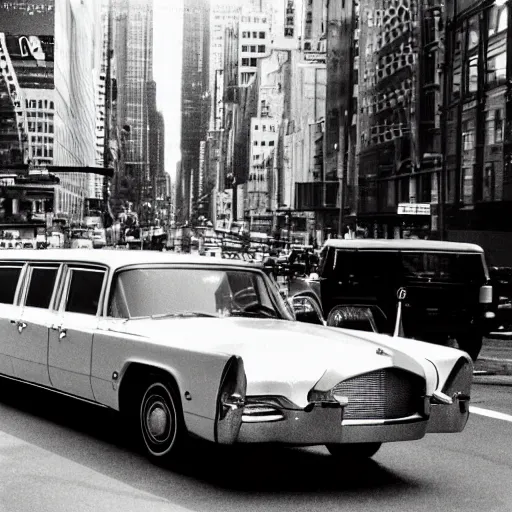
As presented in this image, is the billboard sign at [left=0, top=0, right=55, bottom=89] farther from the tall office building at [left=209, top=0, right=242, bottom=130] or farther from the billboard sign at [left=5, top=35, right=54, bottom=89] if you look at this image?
the tall office building at [left=209, top=0, right=242, bottom=130]

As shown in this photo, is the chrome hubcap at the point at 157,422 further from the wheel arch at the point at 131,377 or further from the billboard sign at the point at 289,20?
the billboard sign at the point at 289,20

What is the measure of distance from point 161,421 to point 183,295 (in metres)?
1.17

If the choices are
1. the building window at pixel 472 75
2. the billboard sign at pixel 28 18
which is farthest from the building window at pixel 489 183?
the billboard sign at pixel 28 18

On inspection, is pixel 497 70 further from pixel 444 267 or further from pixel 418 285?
pixel 418 285

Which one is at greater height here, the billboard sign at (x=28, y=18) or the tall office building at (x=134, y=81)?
the billboard sign at (x=28, y=18)

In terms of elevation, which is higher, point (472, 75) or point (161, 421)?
point (472, 75)

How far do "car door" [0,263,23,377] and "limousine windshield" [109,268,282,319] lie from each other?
5.10 ft

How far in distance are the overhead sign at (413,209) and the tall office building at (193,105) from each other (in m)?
7.60

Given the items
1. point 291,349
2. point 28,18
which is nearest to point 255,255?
point 28,18

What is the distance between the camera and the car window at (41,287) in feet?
29.1

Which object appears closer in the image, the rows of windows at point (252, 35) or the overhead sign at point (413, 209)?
the overhead sign at point (413, 209)

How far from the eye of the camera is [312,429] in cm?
612

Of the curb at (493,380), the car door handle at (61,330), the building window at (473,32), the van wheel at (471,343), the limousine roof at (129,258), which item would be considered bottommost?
the curb at (493,380)

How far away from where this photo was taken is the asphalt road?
6008mm
